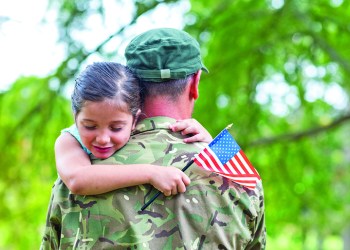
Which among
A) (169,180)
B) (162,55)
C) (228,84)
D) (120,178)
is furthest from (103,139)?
(228,84)

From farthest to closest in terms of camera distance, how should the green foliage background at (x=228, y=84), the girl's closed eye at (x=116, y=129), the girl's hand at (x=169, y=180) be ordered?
the green foliage background at (x=228, y=84) → the girl's closed eye at (x=116, y=129) → the girl's hand at (x=169, y=180)

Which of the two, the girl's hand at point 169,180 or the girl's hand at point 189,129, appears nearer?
the girl's hand at point 169,180

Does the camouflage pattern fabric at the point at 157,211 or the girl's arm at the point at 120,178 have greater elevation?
the girl's arm at the point at 120,178

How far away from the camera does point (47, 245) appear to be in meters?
2.57

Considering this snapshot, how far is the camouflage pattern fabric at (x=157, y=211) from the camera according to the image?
237cm

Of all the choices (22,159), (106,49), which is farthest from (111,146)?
(22,159)

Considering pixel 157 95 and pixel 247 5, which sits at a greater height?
pixel 157 95

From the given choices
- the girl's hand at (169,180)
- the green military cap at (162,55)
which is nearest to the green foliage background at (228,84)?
the green military cap at (162,55)

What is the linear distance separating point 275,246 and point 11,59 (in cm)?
1865

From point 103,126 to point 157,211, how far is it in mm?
313

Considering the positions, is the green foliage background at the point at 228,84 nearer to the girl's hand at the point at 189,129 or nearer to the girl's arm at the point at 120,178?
the girl's hand at the point at 189,129

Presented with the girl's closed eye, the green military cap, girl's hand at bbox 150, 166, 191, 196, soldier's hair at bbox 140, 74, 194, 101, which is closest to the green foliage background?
the green military cap

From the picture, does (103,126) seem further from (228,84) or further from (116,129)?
(228,84)

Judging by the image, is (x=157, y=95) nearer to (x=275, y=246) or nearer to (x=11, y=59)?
(x=11, y=59)
